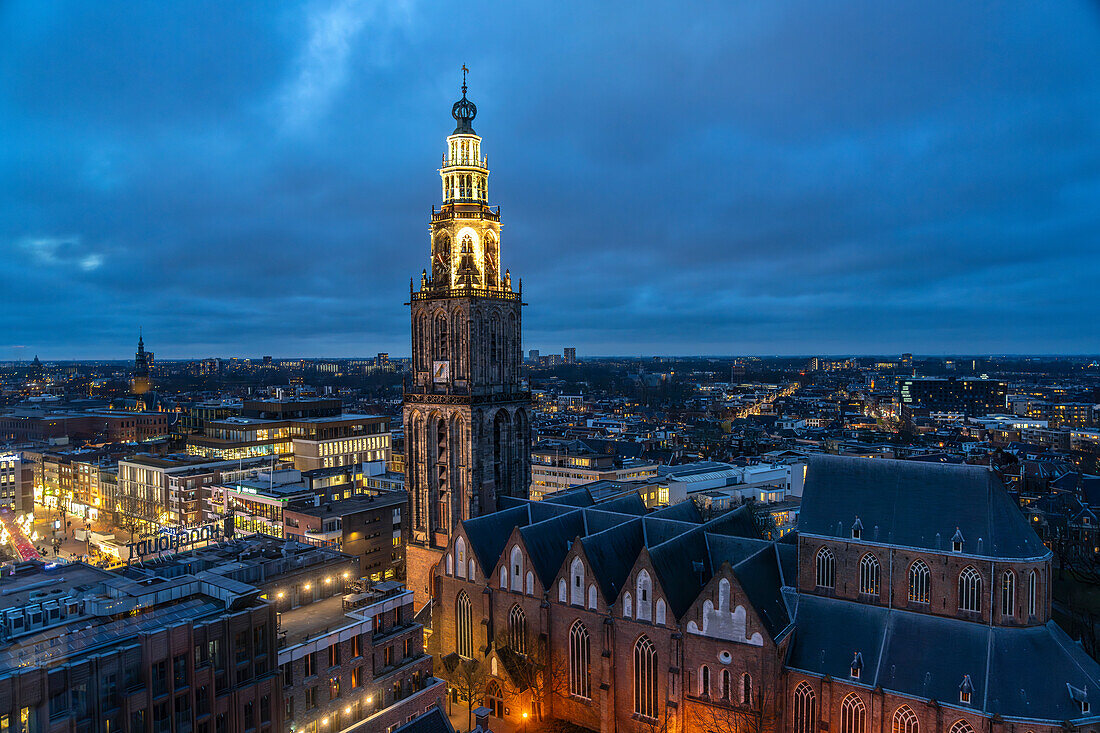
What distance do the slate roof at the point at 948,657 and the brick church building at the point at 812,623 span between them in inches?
3.2

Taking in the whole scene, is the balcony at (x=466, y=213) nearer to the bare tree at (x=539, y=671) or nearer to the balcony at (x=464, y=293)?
the balcony at (x=464, y=293)

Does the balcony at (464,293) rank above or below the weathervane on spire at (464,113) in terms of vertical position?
below

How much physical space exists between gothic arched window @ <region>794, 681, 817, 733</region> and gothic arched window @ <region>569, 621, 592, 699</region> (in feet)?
44.5

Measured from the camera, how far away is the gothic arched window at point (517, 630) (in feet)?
163

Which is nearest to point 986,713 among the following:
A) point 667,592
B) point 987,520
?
point 987,520

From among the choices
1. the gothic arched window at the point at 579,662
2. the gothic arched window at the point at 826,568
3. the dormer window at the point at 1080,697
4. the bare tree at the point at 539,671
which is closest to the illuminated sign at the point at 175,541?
the bare tree at the point at 539,671

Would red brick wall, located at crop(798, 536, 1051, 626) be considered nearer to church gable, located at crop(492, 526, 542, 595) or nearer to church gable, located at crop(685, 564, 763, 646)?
church gable, located at crop(685, 564, 763, 646)

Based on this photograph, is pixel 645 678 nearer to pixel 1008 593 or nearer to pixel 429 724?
pixel 429 724

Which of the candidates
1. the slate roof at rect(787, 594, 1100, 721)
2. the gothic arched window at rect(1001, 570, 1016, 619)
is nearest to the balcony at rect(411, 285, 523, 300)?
the slate roof at rect(787, 594, 1100, 721)

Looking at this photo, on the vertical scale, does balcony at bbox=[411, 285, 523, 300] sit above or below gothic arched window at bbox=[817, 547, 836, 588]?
above

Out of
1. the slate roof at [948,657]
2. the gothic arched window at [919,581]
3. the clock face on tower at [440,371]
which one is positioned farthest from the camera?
the clock face on tower at [440,371]

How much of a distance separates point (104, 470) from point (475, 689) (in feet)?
358

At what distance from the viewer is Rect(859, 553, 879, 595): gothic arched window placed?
42153mm

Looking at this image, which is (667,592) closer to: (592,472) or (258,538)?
(258,538)
